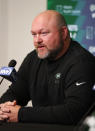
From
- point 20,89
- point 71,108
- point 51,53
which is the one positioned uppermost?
point 51,53

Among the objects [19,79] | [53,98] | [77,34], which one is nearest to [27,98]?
[19,79]

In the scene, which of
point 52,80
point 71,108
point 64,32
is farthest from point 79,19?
point 71,108

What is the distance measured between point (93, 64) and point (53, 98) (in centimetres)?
32

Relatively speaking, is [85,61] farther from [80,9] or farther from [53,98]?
[80,9]

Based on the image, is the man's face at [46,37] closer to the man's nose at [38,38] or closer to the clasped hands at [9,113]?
the man's nose at [38,38]

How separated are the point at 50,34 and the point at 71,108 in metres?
0.52

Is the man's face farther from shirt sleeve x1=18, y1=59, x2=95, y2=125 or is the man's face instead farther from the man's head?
shirt sleeve x1=18, y1=59, x2=95, y2=125

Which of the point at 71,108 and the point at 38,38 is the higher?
the point at 38,38

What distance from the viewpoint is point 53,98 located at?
5.91 ft

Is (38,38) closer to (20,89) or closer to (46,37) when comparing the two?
(46,37)

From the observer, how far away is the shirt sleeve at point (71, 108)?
4.90ft

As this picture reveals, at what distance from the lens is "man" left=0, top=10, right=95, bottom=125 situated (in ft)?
4.98

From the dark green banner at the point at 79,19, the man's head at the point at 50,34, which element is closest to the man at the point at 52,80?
the man's head at the point at 50,34

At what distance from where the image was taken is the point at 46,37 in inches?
71.3
